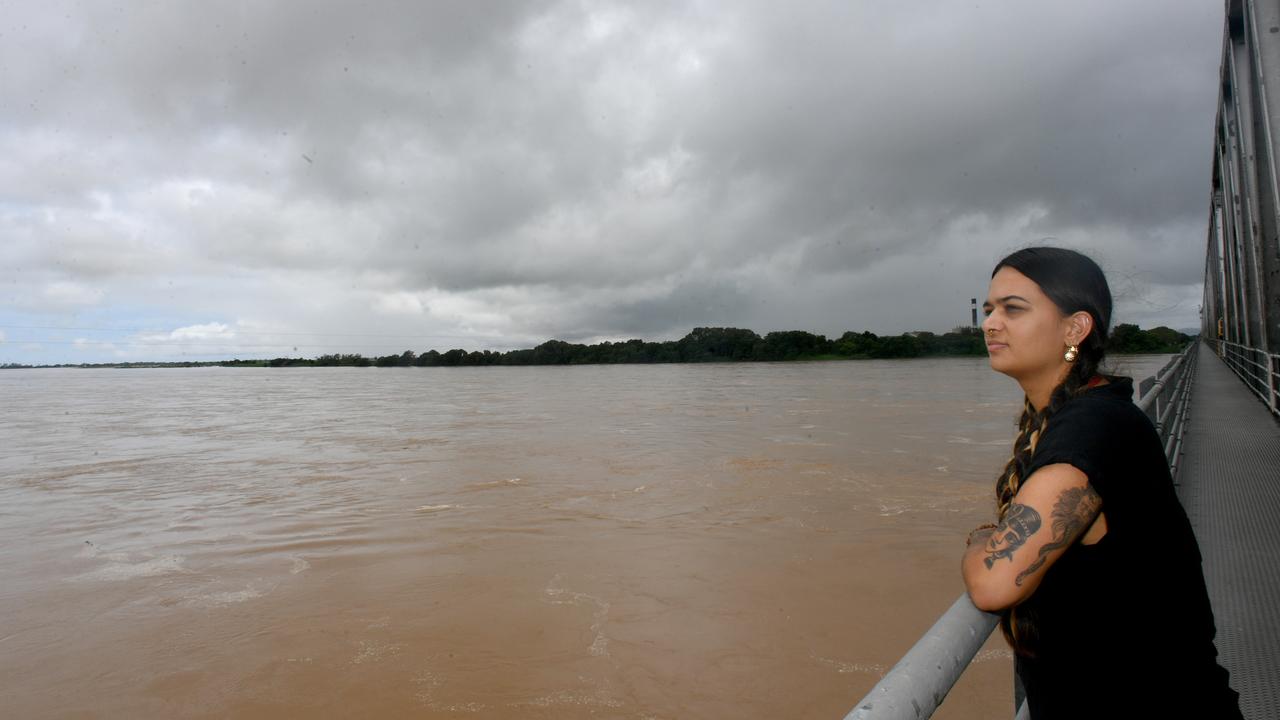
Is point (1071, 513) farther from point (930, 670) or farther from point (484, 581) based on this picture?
point (484, 581)

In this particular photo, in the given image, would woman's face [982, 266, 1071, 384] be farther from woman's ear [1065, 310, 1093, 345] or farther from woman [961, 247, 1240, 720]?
woman [961, 247, 1240, 720]

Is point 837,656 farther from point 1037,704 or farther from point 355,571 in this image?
point 355,571

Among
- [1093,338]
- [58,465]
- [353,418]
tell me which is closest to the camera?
[1093,338]

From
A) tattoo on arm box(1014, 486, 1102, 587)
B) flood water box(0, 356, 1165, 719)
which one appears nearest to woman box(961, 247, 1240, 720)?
tattoo on arm box(1014, 486, 1102, 587)

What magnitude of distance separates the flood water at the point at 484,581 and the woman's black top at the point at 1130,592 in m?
0.74

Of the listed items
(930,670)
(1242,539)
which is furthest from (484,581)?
(930,670)

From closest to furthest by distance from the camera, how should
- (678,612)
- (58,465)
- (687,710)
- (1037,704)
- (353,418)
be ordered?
(1037,704), (687,710), (678,612), (58,465), (353,418)

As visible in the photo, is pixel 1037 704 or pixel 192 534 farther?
pixel 192 534

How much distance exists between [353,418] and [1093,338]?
2595cm

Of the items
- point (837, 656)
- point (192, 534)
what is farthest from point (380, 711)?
point (192, 534)

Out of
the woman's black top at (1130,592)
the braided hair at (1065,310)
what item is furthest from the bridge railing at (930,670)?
the braided hair at (1065,310)

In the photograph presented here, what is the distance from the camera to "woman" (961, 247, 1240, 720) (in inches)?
48.5

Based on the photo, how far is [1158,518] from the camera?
4.18 ft

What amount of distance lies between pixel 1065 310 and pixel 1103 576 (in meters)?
0.57
